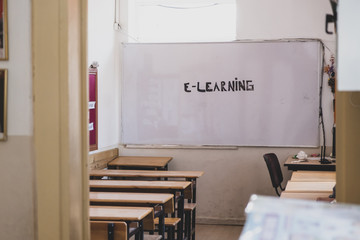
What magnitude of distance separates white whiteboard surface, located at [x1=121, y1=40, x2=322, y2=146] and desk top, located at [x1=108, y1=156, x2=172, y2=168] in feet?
1.08

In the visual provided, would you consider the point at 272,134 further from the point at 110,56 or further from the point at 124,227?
the point at 124,227

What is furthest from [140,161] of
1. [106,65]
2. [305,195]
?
[305,195]

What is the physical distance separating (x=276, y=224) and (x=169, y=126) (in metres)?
5.70

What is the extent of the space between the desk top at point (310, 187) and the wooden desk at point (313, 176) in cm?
23

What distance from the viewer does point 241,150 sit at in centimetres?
719

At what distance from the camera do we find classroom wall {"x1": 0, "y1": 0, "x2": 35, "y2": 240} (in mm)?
3223

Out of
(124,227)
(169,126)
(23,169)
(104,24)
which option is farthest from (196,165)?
(23,169)

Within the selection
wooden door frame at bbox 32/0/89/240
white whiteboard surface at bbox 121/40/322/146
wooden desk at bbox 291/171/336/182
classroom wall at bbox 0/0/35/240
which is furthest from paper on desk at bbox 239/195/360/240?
white whiteboard surface at bbox 121/40/322/146

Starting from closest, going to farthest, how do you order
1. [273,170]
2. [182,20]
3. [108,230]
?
[108,230], [273,170], [182,20]

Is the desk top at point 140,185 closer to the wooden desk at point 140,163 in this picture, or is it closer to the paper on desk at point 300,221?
the wooden desk at point 140,163

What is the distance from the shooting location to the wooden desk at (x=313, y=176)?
5406mm

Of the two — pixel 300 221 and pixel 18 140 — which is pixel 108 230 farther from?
pixel 300 221

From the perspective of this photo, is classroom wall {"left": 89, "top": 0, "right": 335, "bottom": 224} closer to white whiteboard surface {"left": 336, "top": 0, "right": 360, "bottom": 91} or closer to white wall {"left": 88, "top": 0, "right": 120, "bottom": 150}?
white wall {"left": 88, "top": 0, "right": 120, "bottom": 150}

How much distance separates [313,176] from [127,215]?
8.33ft
